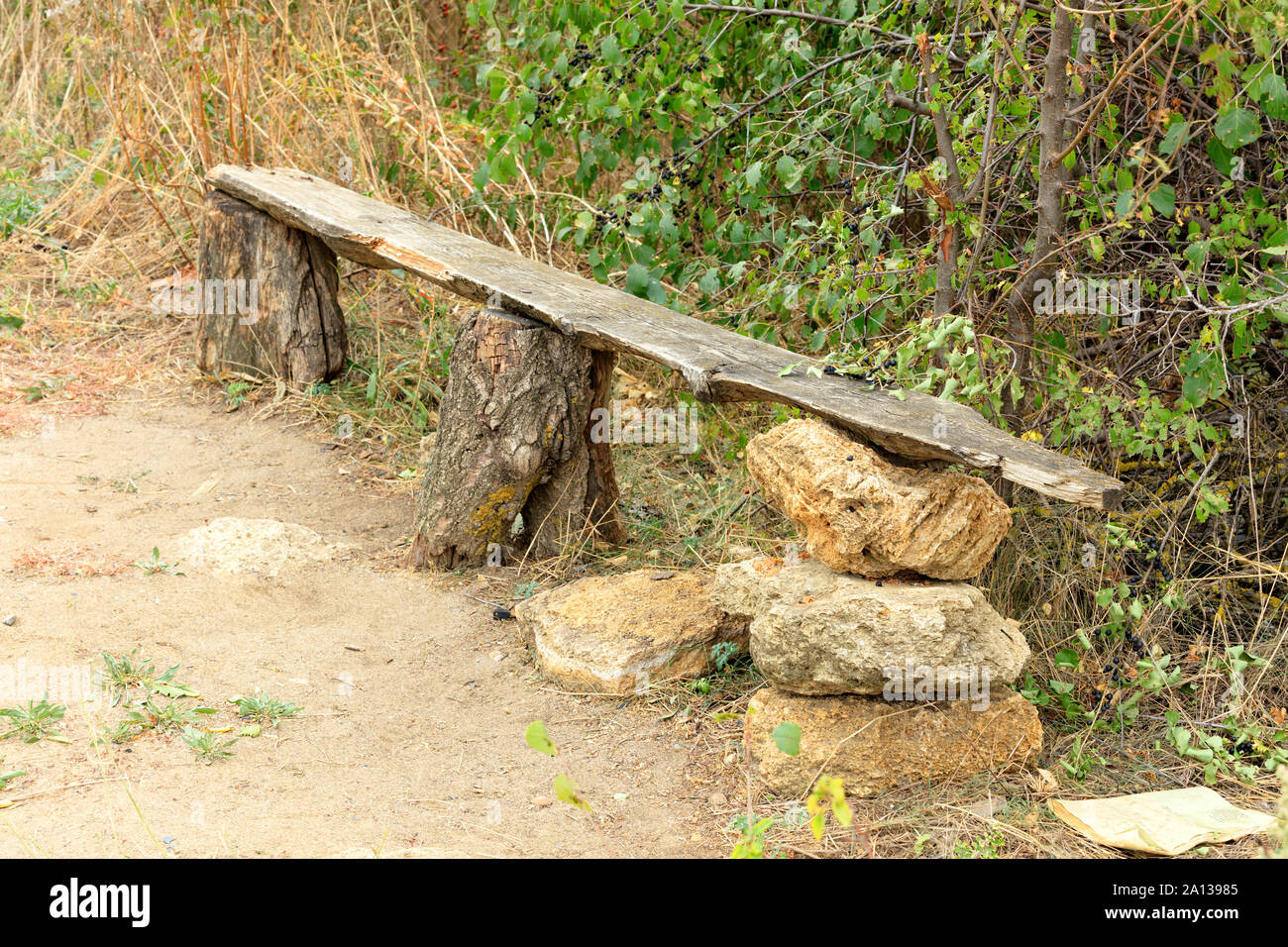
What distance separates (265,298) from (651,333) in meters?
2.41

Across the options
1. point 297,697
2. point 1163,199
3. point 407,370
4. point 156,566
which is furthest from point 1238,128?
point 407,370

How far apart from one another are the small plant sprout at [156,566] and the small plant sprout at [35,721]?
855 millimetres

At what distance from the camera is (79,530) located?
13.2 ft

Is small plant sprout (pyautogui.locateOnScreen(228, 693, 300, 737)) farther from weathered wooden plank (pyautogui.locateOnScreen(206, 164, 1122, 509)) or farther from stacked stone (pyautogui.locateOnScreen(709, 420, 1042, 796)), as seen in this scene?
weathered wooden plank (pyautogui.locateOnScreen(206, 164, 1122, 509))

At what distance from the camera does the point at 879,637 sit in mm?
2730

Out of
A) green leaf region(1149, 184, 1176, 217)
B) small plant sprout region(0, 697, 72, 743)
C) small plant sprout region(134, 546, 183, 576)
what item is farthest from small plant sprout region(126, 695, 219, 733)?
green leaf region(1149, 184, 1176, 217)

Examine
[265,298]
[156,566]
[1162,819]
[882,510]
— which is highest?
[265,298]

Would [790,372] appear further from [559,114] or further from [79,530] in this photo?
[79,530]

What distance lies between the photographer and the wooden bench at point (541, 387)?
2850mm

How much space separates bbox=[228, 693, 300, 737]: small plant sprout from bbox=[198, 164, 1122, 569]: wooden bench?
965 mm

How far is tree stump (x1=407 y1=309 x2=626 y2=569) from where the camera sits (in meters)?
3.78

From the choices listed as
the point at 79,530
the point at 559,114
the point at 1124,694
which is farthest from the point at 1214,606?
the point at 79,530

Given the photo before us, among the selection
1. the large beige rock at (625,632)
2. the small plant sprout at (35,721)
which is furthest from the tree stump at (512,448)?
the small plant sprout at (35,721)

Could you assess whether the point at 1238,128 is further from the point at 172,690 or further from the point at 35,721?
the point at 35,721
